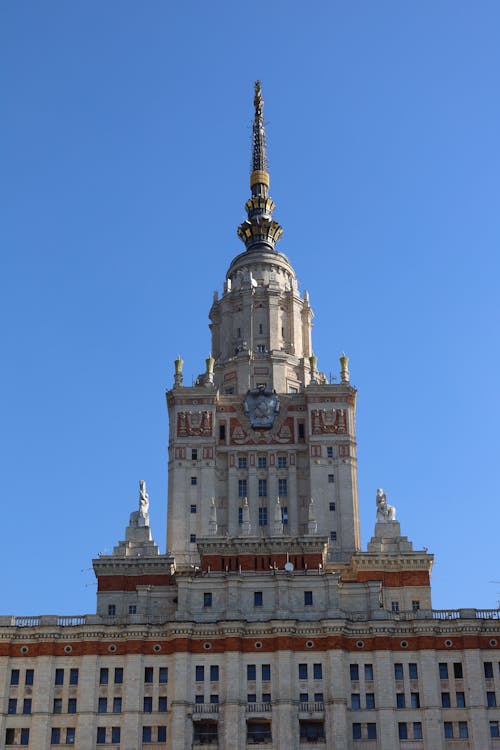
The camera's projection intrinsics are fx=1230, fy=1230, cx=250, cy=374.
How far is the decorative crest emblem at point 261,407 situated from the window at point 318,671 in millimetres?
41108

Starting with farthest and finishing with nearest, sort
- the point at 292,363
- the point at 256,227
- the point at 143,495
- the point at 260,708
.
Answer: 1. the point at 256,227
2. the point at 292,363
3. the point at 143,495
4. the point at 260,708

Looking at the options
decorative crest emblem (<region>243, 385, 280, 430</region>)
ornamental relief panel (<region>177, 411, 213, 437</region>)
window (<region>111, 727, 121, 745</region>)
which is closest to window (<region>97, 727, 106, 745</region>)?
window (<region>111, 727, 121, 745</region>)

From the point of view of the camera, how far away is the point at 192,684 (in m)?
117

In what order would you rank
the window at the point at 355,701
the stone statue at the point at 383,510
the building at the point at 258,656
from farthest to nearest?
the stone statue at the point at 383,510
the window at the point at 355,701
the building at the point at 258,656

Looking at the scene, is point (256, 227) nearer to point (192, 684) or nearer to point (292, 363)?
point (292, 363)

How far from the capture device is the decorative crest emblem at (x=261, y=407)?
500 ft

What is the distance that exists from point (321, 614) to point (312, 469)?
30103mm

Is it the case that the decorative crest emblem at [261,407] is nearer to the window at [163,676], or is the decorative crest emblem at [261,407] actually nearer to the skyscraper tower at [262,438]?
the skyscraper tower at [262,438]

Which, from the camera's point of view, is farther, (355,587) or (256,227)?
(256,227)

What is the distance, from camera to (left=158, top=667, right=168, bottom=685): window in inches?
Answer: 4626

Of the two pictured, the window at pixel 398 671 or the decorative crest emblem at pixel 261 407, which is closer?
the window at pixel 398 671

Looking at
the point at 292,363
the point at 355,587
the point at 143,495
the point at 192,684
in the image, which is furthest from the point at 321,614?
the point at 292,363

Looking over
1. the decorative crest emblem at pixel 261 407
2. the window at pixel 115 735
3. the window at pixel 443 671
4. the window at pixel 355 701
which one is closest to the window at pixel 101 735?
the window at pixel 115 735

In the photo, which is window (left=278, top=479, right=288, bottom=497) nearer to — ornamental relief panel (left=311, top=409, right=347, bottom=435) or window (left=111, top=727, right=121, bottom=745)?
ornamental relief panel (left=311, top=409, right=347, bottom=435)
